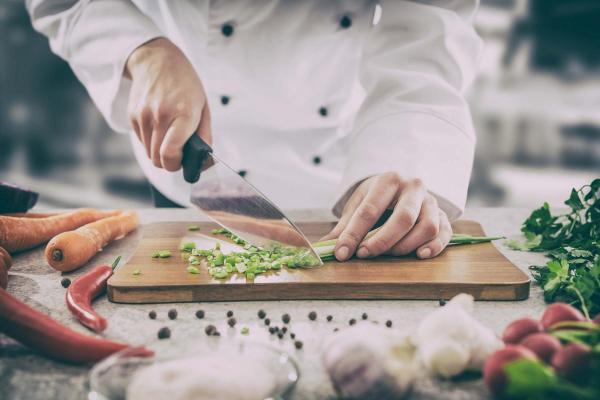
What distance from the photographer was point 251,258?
1.40 m

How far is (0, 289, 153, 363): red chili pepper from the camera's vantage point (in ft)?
3.09

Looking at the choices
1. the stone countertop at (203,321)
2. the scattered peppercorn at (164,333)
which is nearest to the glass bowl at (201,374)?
the stone countertop at (203,321)

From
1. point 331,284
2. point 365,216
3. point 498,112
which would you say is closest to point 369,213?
point 365,216

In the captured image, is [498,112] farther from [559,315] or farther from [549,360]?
[549,360]

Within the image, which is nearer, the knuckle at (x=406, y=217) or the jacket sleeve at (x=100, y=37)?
the knuckle at (x=406, y=217)

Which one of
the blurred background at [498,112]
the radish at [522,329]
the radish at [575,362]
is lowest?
the blurred background at [498,112]

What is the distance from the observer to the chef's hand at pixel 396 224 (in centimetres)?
138

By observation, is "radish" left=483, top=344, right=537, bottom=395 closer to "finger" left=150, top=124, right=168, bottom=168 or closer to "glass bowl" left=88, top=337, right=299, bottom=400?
"glass bowl" left=88, top=337, right=299, bottom=400

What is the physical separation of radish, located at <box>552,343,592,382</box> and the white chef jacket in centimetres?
83

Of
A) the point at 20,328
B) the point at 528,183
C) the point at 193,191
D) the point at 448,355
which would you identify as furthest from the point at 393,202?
the point at 528,183

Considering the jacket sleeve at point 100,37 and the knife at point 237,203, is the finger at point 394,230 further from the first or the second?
the jacket sleeve at point 100,37

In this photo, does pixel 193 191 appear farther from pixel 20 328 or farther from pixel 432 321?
pixel 432 321

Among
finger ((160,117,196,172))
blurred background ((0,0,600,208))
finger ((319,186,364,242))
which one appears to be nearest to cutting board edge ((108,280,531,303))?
finger ((319,186,364,242))

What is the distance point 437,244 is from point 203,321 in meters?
0.62
